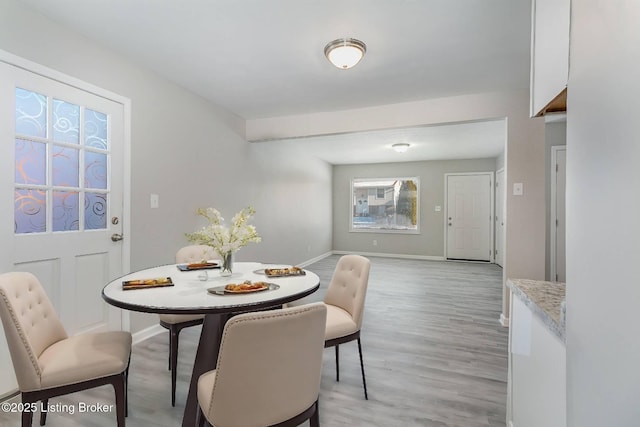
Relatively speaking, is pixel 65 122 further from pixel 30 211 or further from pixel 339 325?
pixel 339 325

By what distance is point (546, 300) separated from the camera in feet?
3.74

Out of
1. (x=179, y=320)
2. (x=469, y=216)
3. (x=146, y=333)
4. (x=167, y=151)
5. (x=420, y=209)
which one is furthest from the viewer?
(x=420, y=209)

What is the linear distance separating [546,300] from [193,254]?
233 centimetres

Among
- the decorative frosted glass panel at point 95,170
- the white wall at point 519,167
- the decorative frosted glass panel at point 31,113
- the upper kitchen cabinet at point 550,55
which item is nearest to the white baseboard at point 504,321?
Result: the white wall at point 519,167

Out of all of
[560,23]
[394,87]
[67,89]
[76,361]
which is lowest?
[76,361]

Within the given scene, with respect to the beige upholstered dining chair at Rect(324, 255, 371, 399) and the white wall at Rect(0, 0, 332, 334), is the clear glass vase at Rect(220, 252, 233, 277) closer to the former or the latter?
the beige upholstered dining chair at Rect(324, 255, 371, 399)

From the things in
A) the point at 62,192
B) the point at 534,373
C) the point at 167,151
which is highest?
the point at 167,151

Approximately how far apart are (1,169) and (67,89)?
0.71 meters

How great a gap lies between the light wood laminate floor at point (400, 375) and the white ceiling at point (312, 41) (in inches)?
92.8

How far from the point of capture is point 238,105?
368 centimetres

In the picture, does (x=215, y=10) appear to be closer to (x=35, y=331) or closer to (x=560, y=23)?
(x=560, y=23)

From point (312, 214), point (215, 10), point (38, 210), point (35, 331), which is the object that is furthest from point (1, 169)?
point (312, 214)

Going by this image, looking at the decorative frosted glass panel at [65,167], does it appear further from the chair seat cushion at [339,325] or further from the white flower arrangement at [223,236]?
the chair seat cushion at [339,325]

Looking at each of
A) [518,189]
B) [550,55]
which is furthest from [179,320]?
[518,189]
